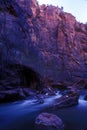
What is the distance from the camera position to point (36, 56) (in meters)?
24.1

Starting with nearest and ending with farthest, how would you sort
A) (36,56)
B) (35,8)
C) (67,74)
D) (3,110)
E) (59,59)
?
(3,110) < (36,56) < (67,74) < (59,59) < (35,8)

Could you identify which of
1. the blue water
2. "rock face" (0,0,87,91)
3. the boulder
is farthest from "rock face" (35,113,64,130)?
"rock face" (0,0,87,91)

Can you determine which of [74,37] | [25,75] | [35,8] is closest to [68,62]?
[74,37]

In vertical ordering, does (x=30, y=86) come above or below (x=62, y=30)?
below

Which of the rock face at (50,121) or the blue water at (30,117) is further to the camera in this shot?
the blue water at (30,117)

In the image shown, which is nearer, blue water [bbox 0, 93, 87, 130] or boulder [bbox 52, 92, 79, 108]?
blue water [bbox 0, 93, 87, 130]

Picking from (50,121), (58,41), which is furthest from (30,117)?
(58,41)

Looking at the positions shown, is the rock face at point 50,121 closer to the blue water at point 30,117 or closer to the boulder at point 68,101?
the blue water at point 30,117

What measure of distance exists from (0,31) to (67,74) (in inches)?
1177

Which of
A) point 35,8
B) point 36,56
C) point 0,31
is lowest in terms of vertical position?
point 36,56

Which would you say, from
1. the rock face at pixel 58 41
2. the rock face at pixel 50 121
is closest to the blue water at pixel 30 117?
the rock face at pixel 50 121

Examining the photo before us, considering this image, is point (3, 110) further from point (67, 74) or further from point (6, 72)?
point (67, 74)

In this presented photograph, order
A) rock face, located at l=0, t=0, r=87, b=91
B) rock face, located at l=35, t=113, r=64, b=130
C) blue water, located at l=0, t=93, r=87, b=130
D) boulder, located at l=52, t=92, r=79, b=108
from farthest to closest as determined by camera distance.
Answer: rock face, located at l=0, t=0, r=87, b=91, boulder, located at l=52, t=92, r=79, b=108, blue water, located at l=0, t=93, r=87, b=130, rock face, located at l=35, t=113, r=64, b=130

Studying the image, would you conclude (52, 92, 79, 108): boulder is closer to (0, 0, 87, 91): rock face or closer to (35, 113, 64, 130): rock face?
(35, 113, 64, 130): rock face
